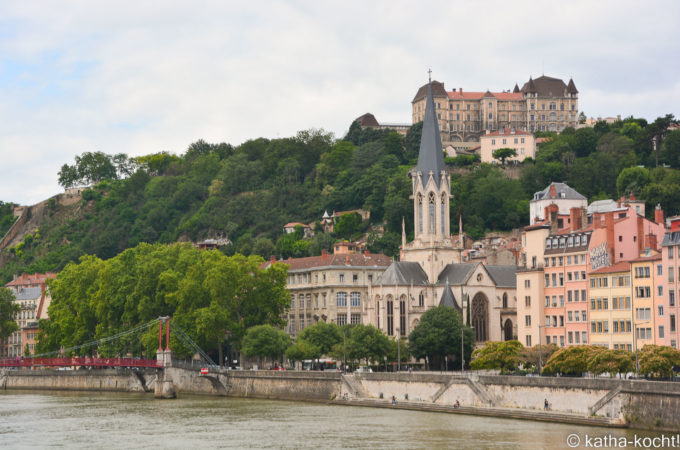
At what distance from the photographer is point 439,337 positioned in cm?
8712

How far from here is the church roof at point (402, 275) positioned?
100250 mm

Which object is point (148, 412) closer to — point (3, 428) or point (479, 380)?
point (3, 428)

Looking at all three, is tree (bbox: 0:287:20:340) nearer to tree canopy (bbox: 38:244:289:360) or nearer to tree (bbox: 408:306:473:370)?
tree canopy (bbox: 38:244:289:360)

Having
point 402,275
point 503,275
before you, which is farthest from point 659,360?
point 503,275

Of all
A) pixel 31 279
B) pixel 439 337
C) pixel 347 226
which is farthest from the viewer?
pixel 31 279

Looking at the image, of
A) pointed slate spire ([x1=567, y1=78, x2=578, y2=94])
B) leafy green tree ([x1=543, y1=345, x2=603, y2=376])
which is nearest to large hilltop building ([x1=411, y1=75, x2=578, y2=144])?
pointed slate spire ([x1=567, y1=78, x2=578, y2=94])

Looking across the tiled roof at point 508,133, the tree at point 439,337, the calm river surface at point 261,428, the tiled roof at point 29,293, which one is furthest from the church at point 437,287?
the tiled roof at point 29,293

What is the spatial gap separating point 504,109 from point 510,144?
16766mm

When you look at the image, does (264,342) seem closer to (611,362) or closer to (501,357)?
(501,357)

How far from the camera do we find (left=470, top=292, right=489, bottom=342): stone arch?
99188 mm

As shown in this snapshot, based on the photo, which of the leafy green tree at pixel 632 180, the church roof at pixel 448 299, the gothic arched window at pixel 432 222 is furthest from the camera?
the leafy green tree at pixel 632 180

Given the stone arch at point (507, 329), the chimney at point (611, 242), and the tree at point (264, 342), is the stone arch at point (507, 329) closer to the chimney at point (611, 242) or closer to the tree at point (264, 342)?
the tree at point (264, 342)

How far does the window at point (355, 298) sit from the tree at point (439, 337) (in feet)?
59.3

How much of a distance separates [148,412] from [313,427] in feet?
52.6
